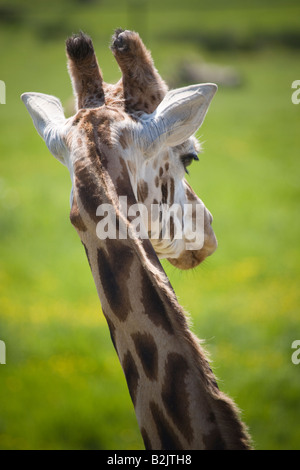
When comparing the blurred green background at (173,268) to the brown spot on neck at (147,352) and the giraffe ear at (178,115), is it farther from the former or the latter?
the giraffe ear at (178,115)

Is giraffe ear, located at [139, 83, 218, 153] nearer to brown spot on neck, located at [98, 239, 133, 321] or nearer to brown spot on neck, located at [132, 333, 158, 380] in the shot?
brown spot on neck, located at [98, 239, 133, 321]

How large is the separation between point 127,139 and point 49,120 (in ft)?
1.59

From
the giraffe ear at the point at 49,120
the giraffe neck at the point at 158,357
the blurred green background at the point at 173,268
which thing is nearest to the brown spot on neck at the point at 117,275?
the giraffe neck at the point at 158,357

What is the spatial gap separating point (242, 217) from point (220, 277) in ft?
8.42

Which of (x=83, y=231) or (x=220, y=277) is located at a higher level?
(x=220, y=277)

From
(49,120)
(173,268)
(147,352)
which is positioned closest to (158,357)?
(147,352)

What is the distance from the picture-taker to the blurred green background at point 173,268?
6.86 m

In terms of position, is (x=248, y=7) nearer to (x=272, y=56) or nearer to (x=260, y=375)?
(x=272, y=56)

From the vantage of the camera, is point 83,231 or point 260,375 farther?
point 260,375

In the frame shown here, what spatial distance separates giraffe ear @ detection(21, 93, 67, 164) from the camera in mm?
2337

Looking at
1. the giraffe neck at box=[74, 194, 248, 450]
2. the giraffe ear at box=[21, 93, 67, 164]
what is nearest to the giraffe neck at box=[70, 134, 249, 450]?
the giraffe neck at box=[74, 194, 248, 450]

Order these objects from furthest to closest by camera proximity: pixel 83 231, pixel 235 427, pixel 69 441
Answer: pixel 69 441 < pixel 83 231 < pixel 235 427
